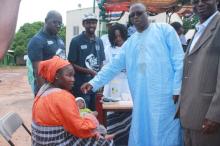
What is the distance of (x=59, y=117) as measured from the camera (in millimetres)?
3361

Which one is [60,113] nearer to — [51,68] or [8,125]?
[51,68]

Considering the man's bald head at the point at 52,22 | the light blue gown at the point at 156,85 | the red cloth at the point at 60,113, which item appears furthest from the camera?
the man's bald head at the point at 52,22

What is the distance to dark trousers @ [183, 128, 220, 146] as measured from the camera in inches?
125

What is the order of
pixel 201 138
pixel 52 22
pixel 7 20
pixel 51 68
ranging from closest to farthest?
pixel 7 20, pixel 201 138, pixel 51 68, pixel 52 22

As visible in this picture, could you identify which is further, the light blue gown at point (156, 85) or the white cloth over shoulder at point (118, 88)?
the white cloth over shoulder at point (118, 88)

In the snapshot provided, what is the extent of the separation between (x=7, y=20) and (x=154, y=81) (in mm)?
3246

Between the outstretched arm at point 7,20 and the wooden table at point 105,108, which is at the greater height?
the outstretched arm at point 7,20

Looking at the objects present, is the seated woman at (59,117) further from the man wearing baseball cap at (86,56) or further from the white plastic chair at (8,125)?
the man wearing baseball cap at (86,56)

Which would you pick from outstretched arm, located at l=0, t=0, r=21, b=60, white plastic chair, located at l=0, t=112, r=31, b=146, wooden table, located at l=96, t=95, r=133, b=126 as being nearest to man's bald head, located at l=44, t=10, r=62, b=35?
wooden table, located at l=96, t=95, r=133, b=126

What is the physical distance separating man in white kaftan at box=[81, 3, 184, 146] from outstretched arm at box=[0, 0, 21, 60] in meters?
3.14

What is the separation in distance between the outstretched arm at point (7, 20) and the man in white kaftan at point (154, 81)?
3.14 meters

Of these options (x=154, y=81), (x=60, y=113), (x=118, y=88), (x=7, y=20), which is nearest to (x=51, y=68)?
(x=60, y=113)

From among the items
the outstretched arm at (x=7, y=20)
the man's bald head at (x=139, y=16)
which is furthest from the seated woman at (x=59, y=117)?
the outstretched arm at (x=7, y=20)

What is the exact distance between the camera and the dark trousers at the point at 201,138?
3.19 m
